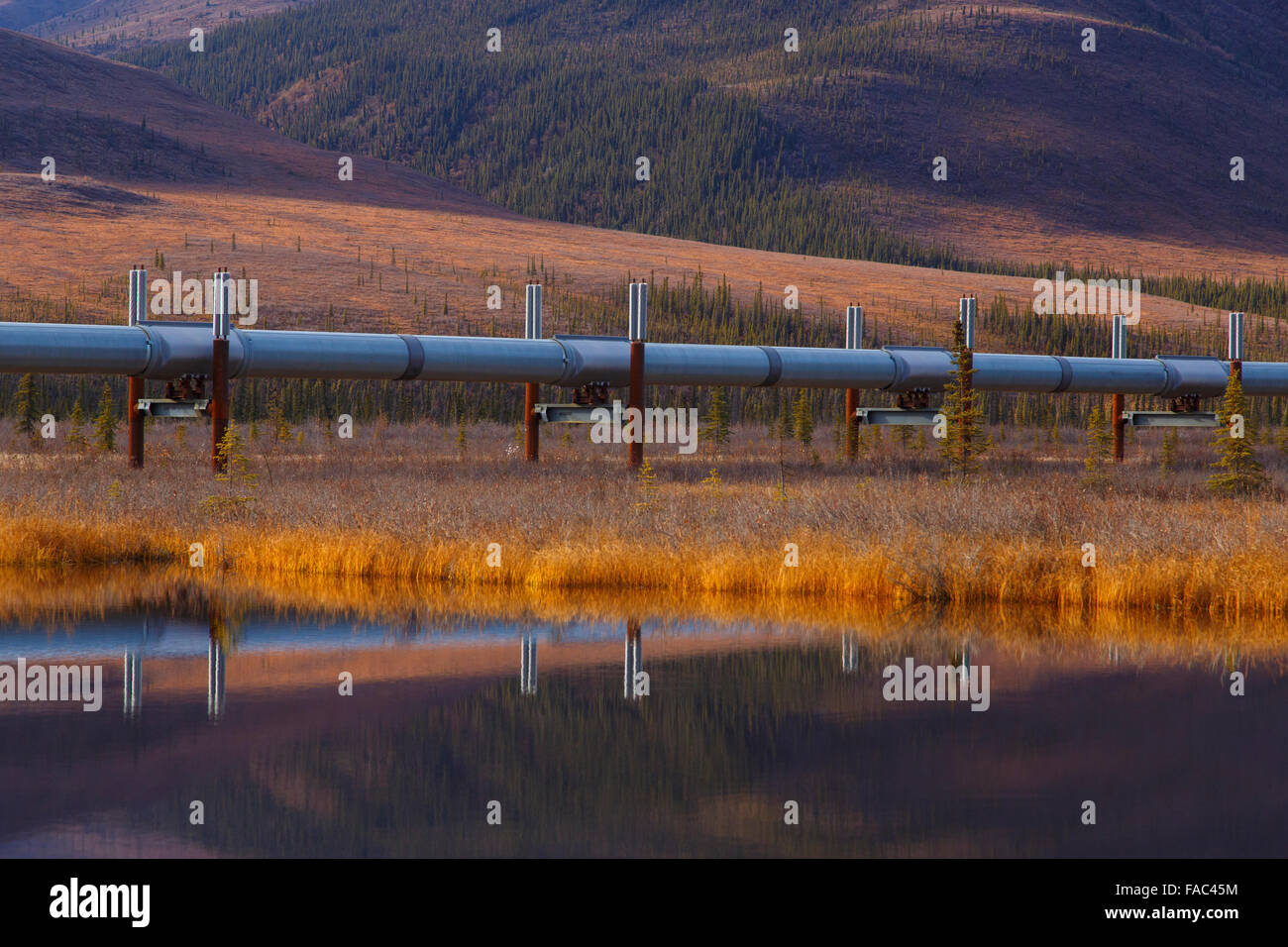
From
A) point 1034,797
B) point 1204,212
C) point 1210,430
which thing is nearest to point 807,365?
point 1034,797

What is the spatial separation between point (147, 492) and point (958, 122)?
16852 centimetres

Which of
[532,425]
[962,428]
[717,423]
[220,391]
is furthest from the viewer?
[717,423]

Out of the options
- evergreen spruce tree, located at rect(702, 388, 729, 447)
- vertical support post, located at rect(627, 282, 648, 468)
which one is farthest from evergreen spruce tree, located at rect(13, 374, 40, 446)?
evergreen spruce tree, located at rect(702, 388, 729, 447)

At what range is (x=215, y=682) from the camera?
46.6ft

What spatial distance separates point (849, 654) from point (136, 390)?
2149cm

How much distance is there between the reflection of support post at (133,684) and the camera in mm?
12902

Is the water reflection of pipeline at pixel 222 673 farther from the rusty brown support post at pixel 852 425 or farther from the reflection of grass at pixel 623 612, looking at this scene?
the rusty brown support post at pixel 852 425

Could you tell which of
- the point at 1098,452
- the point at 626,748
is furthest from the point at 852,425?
the point at 626,748

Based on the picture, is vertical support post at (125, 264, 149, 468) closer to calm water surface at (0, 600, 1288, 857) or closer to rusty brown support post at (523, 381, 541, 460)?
rusty brown support post at (523, 381, 541, 460)

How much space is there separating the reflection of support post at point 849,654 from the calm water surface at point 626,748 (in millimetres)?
50

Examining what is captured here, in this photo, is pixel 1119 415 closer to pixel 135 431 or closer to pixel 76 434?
pixel 135 431

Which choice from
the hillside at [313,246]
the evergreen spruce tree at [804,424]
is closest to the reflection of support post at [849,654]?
the evergreen spruce tree at [804,424]

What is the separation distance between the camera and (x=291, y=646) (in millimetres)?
16000

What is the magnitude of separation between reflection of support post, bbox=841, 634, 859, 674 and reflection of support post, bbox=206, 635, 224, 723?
19.1 feet
